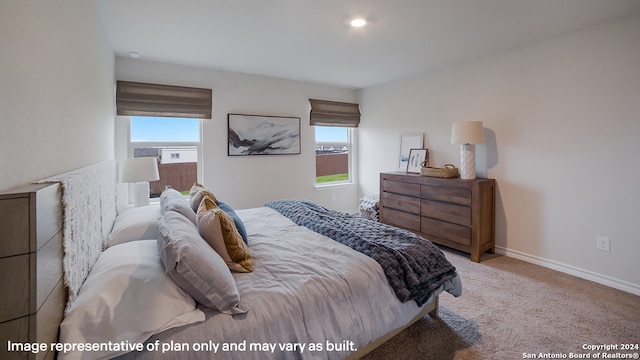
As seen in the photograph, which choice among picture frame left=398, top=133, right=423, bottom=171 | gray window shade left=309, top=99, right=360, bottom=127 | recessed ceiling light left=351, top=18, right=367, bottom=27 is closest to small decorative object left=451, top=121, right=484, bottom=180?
picture frame left=398, top=133, right=423, bottom=171

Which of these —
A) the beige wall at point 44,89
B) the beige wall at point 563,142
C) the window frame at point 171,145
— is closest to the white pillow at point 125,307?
the beige wall at point 44,89

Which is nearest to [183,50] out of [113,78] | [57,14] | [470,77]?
[113,78]

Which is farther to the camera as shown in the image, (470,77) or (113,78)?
(470,77)

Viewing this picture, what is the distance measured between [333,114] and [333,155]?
0.74 meters

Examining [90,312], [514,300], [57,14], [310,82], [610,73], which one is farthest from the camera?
[310,82]

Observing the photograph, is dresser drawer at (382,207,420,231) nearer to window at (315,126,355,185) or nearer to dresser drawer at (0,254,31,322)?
window at (315,126,355,185)

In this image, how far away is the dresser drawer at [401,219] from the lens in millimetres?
3760

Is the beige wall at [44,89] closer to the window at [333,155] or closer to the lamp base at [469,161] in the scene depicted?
the window at [333,155]

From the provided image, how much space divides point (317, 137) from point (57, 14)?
12.6 ft

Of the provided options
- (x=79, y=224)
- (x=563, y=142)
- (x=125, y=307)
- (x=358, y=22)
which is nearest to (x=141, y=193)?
(x=79, y=224)

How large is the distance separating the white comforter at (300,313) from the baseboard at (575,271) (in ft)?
5.90

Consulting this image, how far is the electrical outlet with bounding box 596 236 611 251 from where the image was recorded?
257 cm

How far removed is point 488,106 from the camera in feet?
11.1

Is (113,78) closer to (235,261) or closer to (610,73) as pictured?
(235,261)
